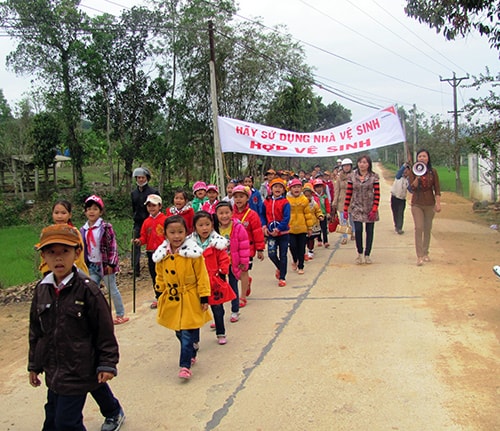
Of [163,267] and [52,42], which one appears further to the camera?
[52,42]

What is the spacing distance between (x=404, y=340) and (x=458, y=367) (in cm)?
69

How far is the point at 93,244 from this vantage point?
5.62 meters

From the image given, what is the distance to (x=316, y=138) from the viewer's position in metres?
10.3

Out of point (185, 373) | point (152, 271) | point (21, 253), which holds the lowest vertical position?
point (21, 253)

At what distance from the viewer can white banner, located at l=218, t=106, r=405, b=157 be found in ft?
33.0

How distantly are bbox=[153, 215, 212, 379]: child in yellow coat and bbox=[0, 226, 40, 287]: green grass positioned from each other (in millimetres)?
5613

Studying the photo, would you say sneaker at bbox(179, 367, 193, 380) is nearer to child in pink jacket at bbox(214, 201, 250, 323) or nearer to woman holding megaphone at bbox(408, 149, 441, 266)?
child in pink jacket at bbox(214, 201, 250, 323)

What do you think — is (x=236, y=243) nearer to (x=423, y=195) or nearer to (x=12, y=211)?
(x=423, y=195)

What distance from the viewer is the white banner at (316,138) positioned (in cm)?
1006

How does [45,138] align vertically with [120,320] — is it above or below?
above

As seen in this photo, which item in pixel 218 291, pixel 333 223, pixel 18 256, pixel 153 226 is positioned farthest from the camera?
pixel 18 256

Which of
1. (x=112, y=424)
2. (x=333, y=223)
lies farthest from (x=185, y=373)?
(x=333, y=223)

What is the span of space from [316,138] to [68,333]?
8210mm

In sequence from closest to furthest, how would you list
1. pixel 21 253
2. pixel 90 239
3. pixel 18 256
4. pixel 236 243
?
1. pixel 90 239
2. pixel 236 243
3. pixel 21 253
4. pixel 18 256
